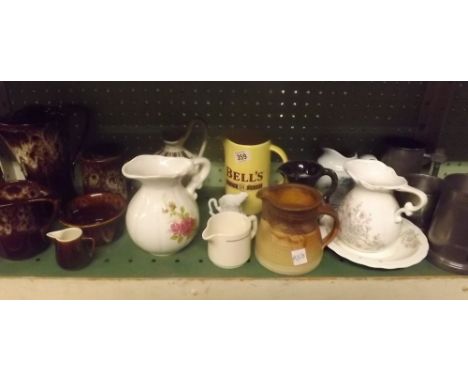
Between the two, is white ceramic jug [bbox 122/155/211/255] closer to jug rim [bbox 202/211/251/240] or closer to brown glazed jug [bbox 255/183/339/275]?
jug rim [bbox 202/211/251/240]

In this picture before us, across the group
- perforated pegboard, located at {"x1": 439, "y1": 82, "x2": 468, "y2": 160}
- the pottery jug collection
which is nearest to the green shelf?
the pottery jug collection

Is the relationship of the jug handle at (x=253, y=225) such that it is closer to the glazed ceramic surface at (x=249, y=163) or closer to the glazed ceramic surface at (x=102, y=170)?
the glazed ceramic surface at (x=249, y=163)

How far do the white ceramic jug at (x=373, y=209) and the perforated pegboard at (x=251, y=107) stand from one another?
0.75ft

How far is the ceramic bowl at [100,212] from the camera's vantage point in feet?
2.68

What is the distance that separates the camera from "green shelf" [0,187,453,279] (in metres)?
0.75

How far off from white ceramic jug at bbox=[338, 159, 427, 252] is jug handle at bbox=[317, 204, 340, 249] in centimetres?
5

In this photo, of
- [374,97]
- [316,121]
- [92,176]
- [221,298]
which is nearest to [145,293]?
[221,298]

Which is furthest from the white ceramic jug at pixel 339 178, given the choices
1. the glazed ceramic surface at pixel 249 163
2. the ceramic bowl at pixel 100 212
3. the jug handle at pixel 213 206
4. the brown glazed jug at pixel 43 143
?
the brown glazed jug at pixel 43 143

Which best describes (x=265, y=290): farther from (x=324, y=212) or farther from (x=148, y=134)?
(x=148, y=134)

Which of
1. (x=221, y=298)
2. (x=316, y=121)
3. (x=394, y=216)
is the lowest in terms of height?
(x=221, y=298)

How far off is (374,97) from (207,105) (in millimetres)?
419

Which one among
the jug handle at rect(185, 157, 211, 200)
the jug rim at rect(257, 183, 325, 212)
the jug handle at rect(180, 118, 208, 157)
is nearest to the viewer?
the jug rim at rect(257, 183, 325, 212)

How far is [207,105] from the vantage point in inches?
38.2

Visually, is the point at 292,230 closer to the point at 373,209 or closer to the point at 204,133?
the point at 373,209
